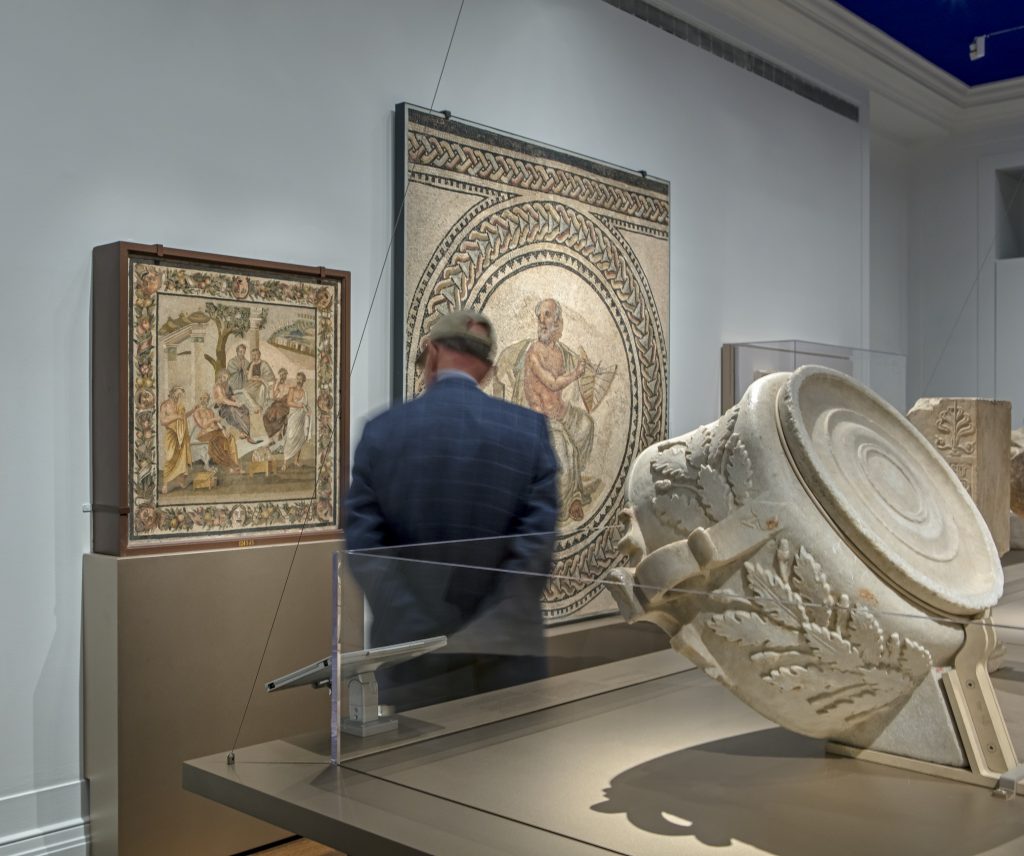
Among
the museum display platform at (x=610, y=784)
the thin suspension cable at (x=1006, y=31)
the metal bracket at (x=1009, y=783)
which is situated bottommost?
the museum display platform at (x=610, y=784)

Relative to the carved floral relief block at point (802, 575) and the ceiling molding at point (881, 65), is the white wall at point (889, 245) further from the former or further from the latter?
the carved floral relief block at point (802, 575)

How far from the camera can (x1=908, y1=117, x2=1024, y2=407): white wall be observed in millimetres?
4926

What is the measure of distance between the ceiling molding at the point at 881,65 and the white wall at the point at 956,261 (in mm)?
121

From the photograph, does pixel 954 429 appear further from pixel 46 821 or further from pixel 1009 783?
pixel 46 821

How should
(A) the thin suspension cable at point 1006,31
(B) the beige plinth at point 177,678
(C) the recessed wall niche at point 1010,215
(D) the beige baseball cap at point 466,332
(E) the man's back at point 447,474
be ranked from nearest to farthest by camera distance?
(E) the man's back at point 447,474
(D) the beige baseball cap at point 466,332
(B) the beige plinth at point 177,678
(A) the thin suspension cable at point 1006,31
(C) the recessed wall niche at point 1010,215

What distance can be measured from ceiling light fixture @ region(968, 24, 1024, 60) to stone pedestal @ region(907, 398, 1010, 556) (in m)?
1.51

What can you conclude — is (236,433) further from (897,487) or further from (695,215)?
(695,215)

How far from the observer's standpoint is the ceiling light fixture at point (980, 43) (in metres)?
4.28

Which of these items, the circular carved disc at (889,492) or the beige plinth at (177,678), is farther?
the beige plinth at (177,678)

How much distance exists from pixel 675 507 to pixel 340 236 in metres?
2.96

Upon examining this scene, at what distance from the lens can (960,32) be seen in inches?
178

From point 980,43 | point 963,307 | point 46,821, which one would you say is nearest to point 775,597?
point 46,821

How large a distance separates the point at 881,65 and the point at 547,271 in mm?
1960

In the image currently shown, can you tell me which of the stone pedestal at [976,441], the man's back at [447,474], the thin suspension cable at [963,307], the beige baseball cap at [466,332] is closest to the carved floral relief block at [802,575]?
the man's back at [447,474]
